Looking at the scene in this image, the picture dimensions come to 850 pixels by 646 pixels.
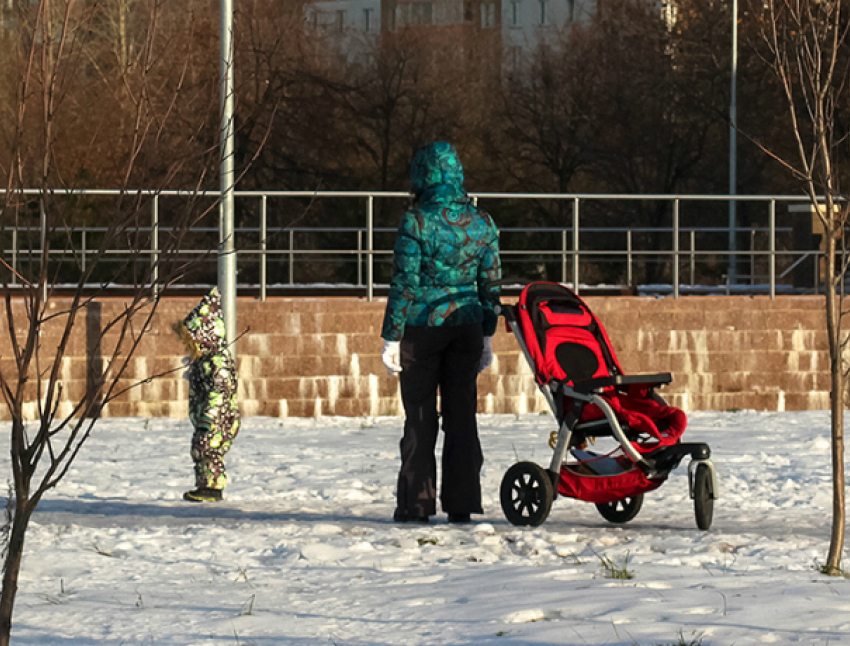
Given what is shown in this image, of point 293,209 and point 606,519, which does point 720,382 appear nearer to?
point 606,519

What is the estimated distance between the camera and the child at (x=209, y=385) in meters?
9.04

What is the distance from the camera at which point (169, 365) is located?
49.4 ft

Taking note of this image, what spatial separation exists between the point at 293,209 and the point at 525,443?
20.7 metres

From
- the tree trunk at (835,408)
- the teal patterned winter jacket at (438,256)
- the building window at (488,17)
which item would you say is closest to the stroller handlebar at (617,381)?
Result: the teal patterned winter jacket at (438,256)

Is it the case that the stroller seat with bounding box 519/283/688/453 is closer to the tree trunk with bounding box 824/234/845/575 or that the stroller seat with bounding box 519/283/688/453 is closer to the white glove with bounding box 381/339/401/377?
the white glove with bounding box 381/339/401/377

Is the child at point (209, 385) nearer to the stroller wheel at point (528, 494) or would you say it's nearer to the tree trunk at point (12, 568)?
the stroller wheel at point (528, 494)

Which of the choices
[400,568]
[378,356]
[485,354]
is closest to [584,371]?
[485,354]

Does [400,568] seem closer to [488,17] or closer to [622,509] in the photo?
[622,509]

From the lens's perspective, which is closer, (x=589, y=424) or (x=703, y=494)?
(x=703, y=494)

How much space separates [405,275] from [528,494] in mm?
1322

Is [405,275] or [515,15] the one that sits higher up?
[515,15]

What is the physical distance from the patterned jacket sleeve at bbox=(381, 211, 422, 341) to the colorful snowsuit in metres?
1.72

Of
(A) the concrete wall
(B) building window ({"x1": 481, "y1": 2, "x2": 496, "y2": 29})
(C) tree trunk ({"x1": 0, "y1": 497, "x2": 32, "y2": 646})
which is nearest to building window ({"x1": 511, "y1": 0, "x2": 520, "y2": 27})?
(B) building window ({"x1": 481, "y1": 2, "x2": 496, "y2": 29})

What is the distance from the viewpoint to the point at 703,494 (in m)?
7.52
